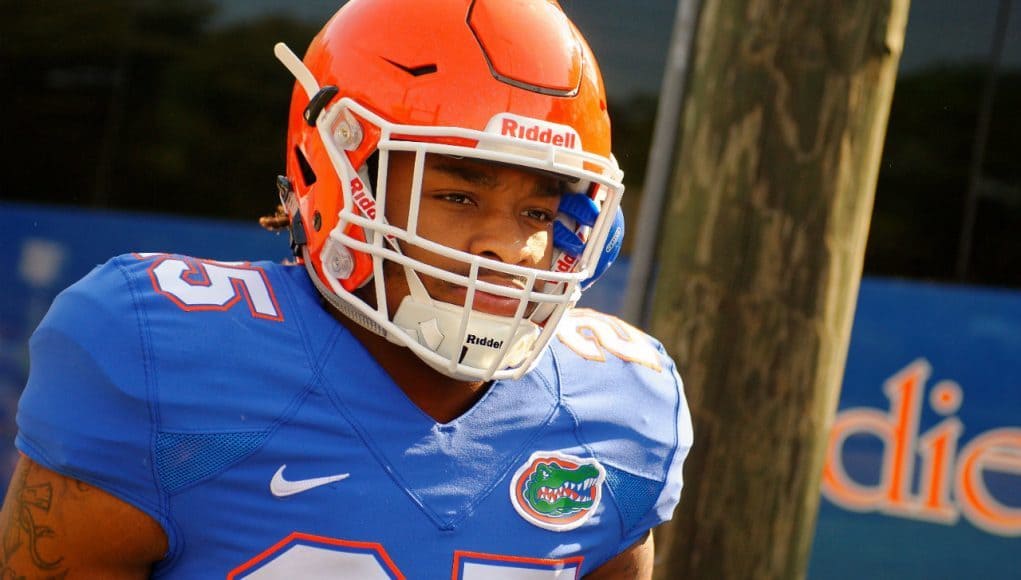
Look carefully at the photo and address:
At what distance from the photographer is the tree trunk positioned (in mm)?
2559

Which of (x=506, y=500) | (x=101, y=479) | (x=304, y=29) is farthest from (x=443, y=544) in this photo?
(x=304, y=29)

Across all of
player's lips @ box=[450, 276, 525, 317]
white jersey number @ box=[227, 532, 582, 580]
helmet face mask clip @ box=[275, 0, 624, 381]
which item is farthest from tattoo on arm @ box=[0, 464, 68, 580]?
player's lips @ box=[450, 276, 525, 317]

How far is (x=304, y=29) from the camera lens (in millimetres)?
5125

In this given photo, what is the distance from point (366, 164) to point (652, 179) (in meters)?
1.01

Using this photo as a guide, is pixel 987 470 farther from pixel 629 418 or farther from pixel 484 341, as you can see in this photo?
pixel 484 341

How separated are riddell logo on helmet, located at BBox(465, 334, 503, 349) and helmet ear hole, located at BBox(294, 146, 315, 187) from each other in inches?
15.7

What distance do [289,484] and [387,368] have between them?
0.87 ft

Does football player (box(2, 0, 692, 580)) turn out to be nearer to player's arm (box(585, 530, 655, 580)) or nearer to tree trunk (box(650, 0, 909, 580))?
player's arm (box(585, 530, 655, 580))

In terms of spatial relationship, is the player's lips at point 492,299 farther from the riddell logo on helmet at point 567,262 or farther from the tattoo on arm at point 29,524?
the tattoo on arm at point 29,524

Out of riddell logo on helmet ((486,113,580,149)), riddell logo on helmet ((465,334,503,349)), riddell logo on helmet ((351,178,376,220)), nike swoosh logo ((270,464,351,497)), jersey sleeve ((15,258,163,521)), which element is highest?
riddell logo on helmet ((486,113,580,149))

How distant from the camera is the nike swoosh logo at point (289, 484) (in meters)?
1.82

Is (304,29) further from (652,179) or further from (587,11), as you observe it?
(652,179)

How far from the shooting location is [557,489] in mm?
2000

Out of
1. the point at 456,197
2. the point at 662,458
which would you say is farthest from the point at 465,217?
the point at 662,458
